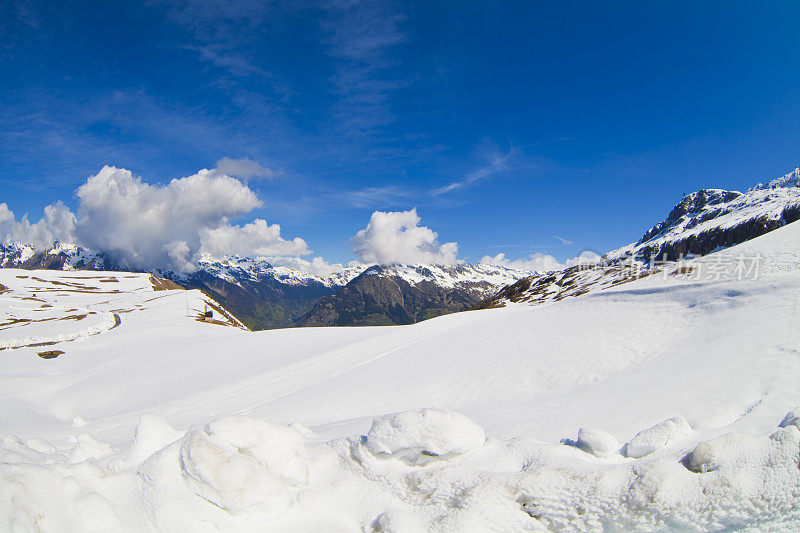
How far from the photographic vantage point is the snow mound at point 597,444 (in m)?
5.75

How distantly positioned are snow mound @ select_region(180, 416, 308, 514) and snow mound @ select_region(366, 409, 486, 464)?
1.28 meters

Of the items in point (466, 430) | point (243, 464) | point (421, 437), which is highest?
point (243, 464)

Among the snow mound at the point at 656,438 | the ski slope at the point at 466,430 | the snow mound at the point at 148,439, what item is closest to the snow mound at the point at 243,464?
the ski slope at the point at 466,430

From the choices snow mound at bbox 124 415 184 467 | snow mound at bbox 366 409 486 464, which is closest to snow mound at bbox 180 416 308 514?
snow mound at bbox 124 415 184 467

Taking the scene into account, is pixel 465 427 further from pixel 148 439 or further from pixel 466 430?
pixel 148 439

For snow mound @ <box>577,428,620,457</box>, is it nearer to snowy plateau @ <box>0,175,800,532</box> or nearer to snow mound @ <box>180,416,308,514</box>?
snowy plateau @ <box>0,175,800,532</box>

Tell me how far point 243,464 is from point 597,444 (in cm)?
555

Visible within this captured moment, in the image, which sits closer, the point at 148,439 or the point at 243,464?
the point at 243,464

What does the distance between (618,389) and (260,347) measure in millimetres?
26673

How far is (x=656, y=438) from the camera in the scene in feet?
19.2

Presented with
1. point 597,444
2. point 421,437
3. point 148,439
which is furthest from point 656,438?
point 148,439

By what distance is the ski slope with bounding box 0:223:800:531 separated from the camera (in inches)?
170

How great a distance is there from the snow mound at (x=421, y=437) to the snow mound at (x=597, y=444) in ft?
5.87

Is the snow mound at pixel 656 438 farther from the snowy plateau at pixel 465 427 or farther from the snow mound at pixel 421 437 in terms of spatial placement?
the snow mound at pixel 421 437
